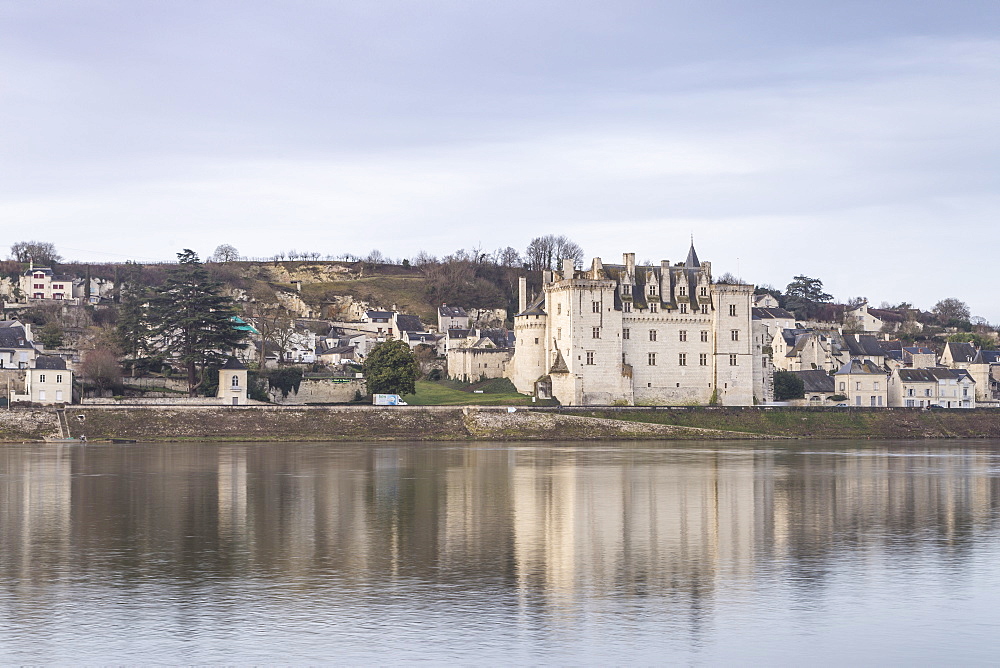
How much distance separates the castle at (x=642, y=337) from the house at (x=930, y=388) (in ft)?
36.6

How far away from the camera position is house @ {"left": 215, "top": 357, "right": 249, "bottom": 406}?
67.2 meters

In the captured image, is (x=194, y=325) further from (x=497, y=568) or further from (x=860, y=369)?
(x=497, y=568)

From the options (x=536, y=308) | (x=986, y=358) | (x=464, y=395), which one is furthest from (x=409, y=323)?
(x=986, y=358)

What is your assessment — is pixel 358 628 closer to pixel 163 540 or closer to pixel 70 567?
pixel 70 567

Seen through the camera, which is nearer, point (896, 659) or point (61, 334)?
point (896, 659)

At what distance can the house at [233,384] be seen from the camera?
2645 inches

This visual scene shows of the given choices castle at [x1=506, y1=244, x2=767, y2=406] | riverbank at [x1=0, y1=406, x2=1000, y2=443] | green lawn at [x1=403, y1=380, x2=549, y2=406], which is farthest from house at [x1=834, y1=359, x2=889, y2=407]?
green lawn at [x1=403, y1=380, x2=549, y2=406]

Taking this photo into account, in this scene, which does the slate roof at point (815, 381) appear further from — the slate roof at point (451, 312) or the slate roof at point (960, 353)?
the slate roof at point (451, 312)

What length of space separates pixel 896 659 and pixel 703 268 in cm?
6371

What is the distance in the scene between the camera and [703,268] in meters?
76.3

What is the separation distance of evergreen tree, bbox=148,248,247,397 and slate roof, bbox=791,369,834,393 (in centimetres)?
3842

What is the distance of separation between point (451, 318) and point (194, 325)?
178 ft

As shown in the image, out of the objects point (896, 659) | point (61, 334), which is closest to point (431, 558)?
point (896, 659)

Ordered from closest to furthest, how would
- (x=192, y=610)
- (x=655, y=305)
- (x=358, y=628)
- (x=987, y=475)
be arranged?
(x=358, y=628) < (x=192, y=610) < (x=987, y=475) < (x=655, y=305)
